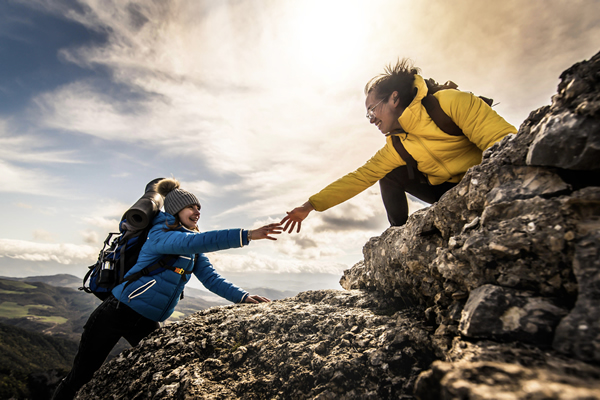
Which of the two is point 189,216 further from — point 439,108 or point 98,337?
point 439,108

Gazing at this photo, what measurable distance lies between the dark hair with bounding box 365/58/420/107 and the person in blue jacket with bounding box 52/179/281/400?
11.2 feet

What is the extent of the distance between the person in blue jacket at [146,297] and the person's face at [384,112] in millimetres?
2969

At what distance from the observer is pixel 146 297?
4.90 m

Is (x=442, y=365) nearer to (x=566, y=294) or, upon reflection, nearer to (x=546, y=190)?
(x=566, y=294)

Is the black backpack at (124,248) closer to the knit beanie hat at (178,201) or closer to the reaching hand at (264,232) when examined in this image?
the knit beanie hat at (178,201)

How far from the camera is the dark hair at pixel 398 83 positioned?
16.0 ft

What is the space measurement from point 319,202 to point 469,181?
3152mm

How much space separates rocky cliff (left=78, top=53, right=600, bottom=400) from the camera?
1.68 metres

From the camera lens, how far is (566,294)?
6.43 ft

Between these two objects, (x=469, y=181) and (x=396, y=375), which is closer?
(x=396, y=375)

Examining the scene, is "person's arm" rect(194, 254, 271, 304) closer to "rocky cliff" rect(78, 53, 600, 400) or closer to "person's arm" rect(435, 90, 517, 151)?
"rocky cliff" rect(78, 53, 600, 400)

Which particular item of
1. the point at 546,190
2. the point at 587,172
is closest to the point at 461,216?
the point at 546,190

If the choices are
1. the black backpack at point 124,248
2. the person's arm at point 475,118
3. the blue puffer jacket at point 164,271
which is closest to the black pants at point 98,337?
the blue puffer jacket at point 164,271

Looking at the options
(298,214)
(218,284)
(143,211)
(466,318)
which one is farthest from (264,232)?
(466,318)
